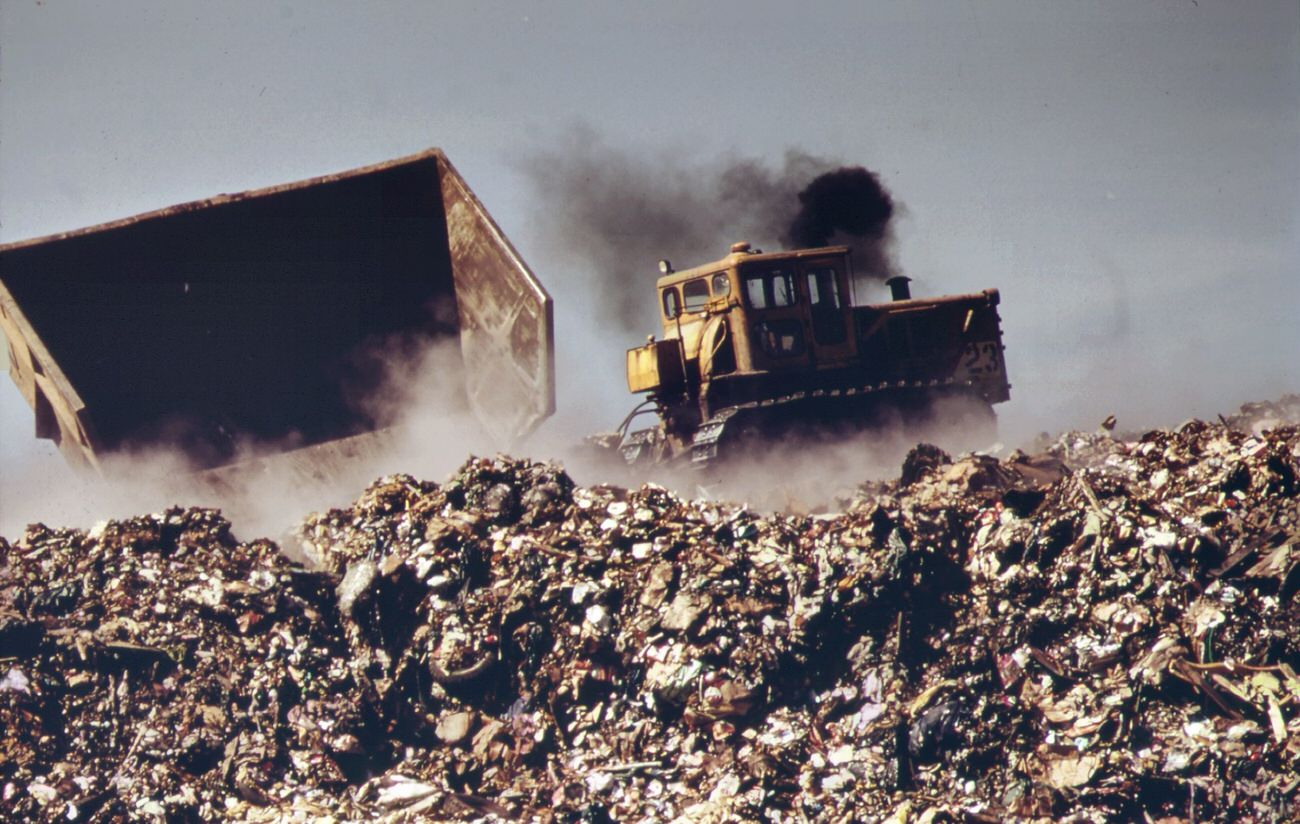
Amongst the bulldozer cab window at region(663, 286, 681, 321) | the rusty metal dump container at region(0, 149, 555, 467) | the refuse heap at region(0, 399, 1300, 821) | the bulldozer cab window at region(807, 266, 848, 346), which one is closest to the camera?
the refuse heap at region(0, 399, 1300, 821)

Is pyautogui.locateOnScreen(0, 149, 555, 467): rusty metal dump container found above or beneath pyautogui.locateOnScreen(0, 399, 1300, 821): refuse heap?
above

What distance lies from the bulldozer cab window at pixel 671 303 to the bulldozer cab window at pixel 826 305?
118 cm

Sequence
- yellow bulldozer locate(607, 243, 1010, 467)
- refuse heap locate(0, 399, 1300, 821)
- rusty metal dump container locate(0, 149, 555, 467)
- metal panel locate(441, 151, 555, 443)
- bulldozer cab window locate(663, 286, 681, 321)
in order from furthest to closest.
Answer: bulldozer cab window locate(663, 286, 681, 321) < yellow bulldozer locate(607, 243, 1010, 467) < metal panel locate(441, 151, 555, 443) < rusty metal dump container locate(0, 149, 555, 467) < refuse heap locate(0, 399, 1300, 821)

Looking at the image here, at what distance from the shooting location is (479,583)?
840 cm

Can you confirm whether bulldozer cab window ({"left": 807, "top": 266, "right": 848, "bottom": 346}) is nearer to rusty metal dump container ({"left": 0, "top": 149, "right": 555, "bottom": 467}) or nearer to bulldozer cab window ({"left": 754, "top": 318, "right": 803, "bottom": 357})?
bulldozer cab window ({"left": 754, "top": 318, "right": 803, "bottom": 357})

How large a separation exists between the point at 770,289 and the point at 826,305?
58cm

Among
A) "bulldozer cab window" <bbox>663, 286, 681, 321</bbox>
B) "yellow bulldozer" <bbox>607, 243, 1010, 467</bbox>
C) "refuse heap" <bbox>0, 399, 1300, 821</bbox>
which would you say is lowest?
"refuse heap" <bbox>0, 399, 1300, 821</bbox>

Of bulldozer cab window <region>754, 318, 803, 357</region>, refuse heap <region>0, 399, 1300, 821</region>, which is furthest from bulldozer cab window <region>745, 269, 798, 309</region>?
refuse heap <region>0, 399, 1300, 821</region>

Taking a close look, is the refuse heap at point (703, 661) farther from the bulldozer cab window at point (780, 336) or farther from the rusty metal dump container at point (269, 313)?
the bulldozer cab window at point (780, 336)

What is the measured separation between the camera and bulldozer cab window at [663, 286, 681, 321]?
11797mm

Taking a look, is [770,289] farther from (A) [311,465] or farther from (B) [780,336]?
(A) [311,465]

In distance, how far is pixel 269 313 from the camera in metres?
10.2

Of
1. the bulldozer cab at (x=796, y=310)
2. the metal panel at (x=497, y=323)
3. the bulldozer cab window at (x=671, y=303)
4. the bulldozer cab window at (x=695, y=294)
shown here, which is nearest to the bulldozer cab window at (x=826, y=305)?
the bulldozer cab at (x=796, y=310)

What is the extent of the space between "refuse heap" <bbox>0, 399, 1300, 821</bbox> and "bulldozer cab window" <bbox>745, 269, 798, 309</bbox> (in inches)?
111
